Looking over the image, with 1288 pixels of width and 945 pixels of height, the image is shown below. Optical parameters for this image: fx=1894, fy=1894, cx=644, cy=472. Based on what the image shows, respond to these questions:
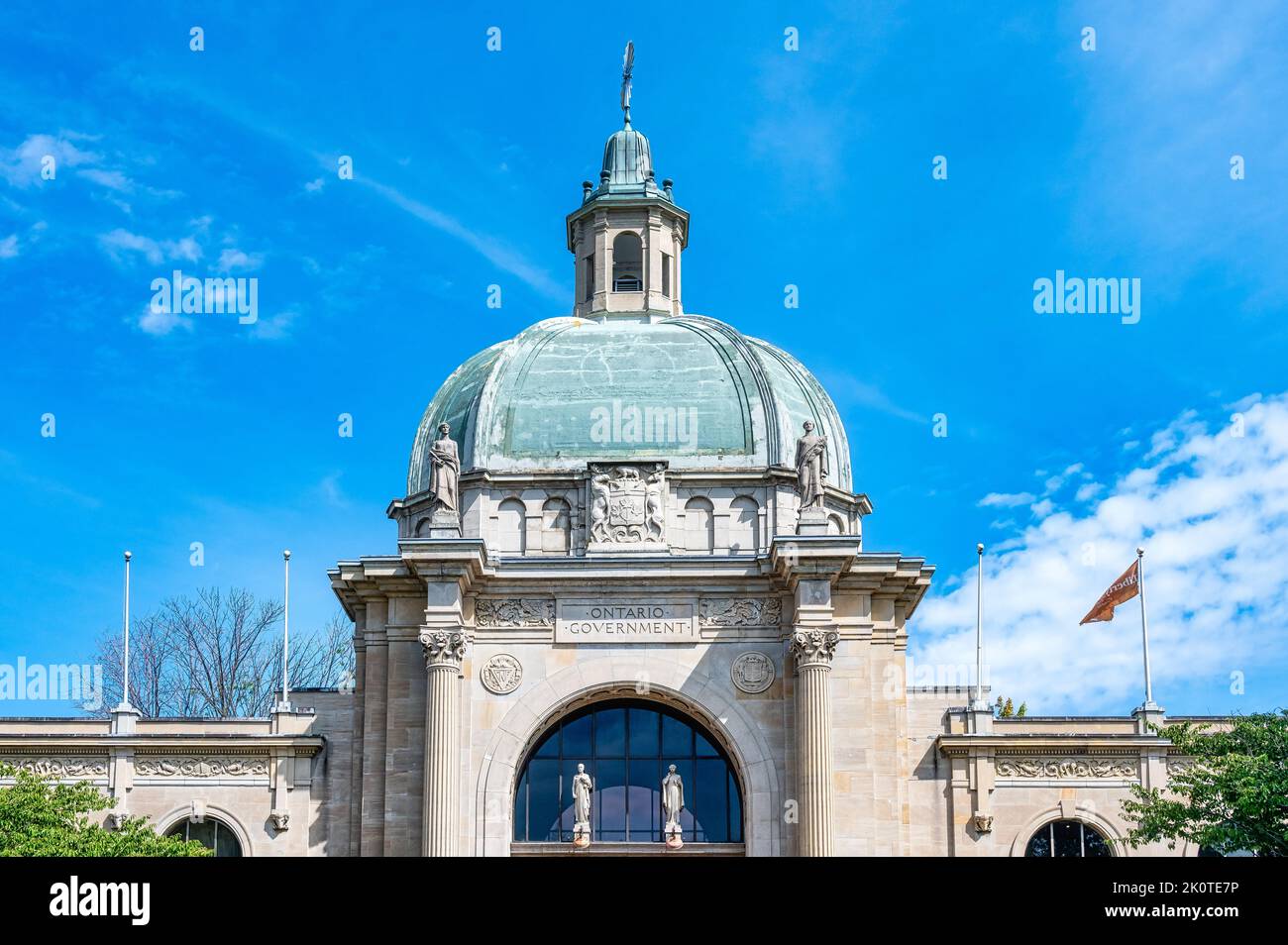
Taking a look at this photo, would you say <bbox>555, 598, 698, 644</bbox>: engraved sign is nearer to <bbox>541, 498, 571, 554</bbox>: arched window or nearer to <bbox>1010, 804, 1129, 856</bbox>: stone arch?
<bbox>541, 498, 571, 554</bbox>: arched window

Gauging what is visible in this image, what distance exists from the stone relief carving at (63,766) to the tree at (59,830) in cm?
543

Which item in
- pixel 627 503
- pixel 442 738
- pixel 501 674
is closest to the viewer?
pixel 442 738

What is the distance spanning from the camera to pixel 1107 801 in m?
52.2

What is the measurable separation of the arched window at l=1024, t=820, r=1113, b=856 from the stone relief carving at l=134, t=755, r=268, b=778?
21.4 meters

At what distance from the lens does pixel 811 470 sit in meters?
51.6

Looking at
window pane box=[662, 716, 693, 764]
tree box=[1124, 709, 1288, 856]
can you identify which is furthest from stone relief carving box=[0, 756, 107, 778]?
tree box=[1124, 709, 1288, 856]

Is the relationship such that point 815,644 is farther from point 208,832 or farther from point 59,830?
point 59,830

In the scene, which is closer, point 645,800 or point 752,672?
point 752,672

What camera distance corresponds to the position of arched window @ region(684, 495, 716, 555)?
175 ft

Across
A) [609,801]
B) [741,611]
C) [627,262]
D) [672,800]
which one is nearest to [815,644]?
[741,611]

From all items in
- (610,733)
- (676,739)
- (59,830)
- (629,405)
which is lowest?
(59,830)

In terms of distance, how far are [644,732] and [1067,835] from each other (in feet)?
39.5
